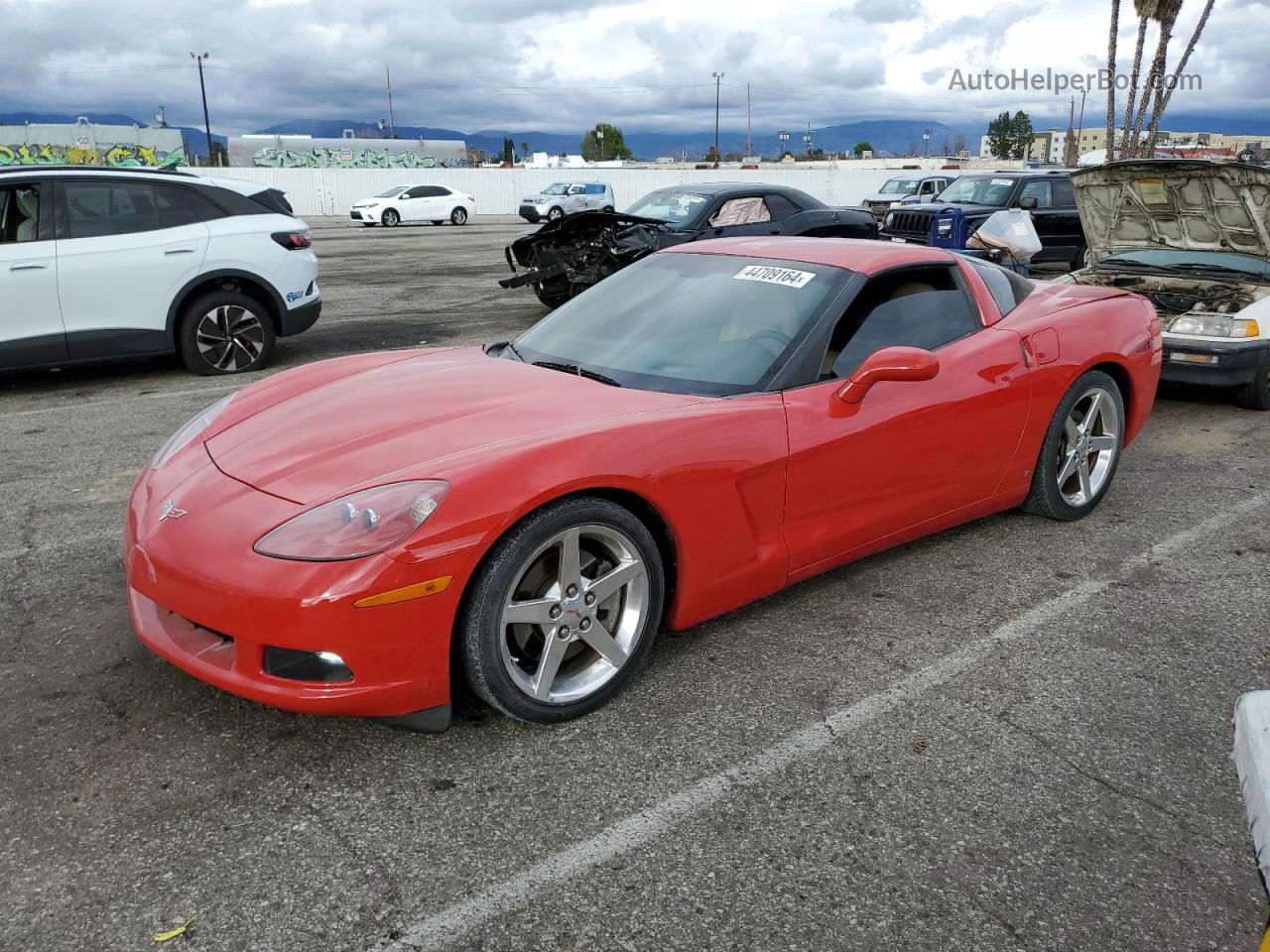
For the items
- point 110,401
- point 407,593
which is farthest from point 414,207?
point 407,593

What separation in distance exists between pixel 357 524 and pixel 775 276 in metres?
1.94

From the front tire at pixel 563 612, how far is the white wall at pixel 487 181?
33241mm

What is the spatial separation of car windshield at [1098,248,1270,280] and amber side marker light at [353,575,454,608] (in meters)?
6.66

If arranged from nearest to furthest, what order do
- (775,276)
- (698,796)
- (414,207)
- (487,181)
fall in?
(698,796)
(775,276)
(414,207)
(487,181)

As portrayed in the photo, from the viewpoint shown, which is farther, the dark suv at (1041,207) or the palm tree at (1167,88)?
the palm tree at (1167,88)

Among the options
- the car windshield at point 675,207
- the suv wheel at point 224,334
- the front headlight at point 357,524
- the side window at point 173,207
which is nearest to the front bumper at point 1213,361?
the car windshield at point 675,207

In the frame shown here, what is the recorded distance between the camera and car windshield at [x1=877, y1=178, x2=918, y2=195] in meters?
23.2

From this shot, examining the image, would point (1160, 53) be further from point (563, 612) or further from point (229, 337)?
point (563, 612)

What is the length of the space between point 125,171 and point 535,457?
6268mm

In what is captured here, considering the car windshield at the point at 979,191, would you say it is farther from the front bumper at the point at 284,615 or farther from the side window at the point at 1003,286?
the front bumper at the point at 284,615

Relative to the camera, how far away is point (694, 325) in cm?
367

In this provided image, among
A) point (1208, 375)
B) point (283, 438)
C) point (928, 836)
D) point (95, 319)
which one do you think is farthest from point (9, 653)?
point (1208, 375)

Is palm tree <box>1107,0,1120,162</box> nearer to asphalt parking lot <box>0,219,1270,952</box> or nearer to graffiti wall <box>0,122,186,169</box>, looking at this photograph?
asphalt parking lot <box>0,219,1270,952</box>

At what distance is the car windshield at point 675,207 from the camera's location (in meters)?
11.3
